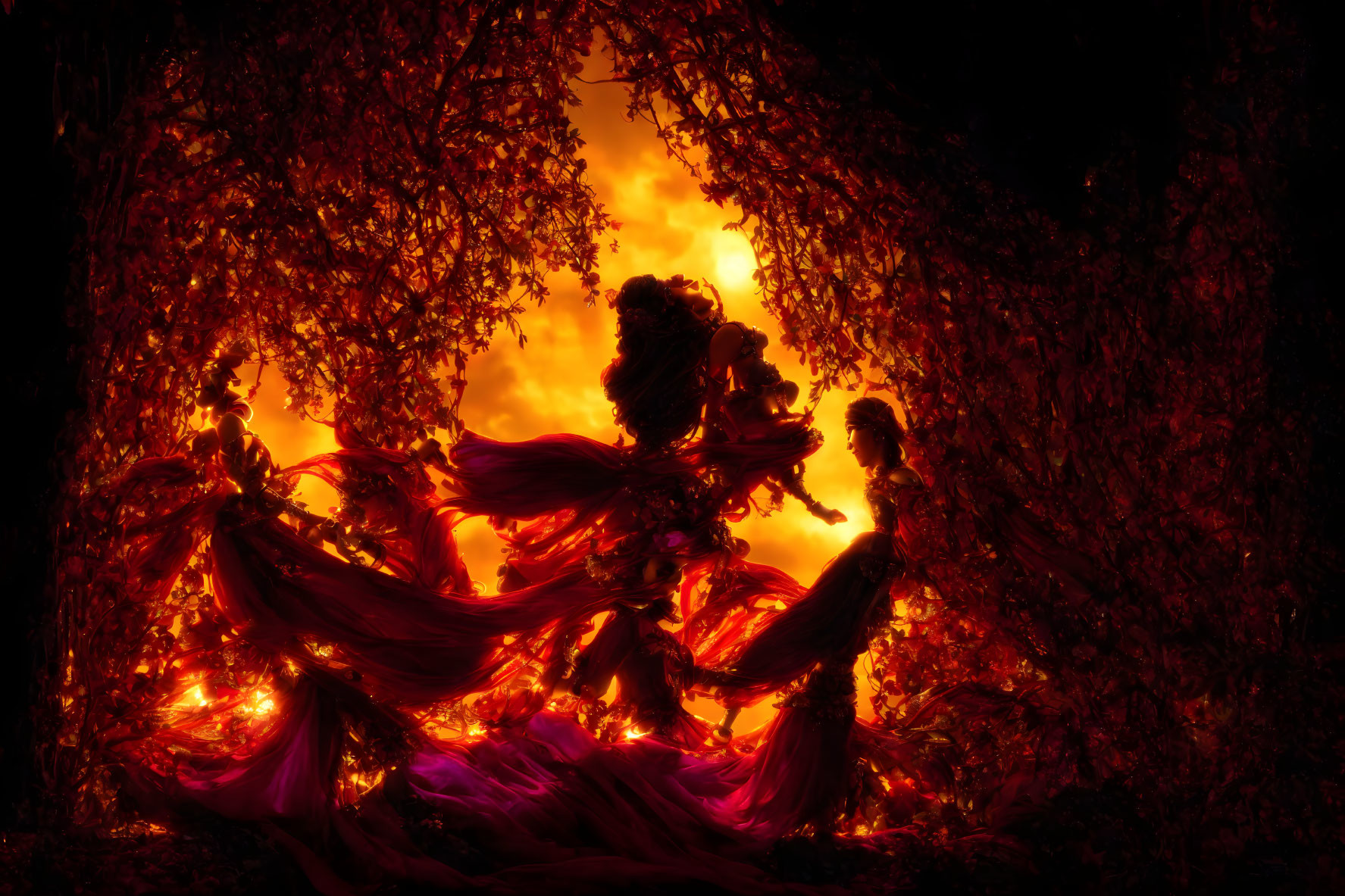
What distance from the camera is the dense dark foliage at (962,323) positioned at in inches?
106

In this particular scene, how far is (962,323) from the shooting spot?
2998 mm

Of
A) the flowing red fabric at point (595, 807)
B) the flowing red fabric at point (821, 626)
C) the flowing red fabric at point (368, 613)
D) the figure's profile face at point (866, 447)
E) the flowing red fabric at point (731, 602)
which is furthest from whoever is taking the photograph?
the flowing red fabric at point (731, 602)

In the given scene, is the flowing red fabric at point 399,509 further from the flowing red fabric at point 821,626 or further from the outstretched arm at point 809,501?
the outstretched arm at point 809,501

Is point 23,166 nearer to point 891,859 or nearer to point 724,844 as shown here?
point 724,844

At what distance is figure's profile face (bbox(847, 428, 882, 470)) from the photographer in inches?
123

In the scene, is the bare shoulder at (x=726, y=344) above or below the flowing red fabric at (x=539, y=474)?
above

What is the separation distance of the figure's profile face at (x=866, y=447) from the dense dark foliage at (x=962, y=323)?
0.46 feet

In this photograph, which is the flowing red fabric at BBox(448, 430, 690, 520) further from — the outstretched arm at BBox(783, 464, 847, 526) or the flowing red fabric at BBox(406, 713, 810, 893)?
the flowing red fabric at BBox(406, 713, 810, 893)

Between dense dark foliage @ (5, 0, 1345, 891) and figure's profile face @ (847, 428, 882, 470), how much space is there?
0.46ft

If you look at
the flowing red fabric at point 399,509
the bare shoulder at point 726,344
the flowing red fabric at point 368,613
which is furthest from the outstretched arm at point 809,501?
the flowing red fabric at point 399,509

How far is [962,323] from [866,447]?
475mm

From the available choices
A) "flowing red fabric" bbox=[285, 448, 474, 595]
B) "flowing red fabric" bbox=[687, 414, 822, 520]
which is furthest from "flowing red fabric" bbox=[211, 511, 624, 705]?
"flowing red fabric" bbox=[687, 414, 822, 520]

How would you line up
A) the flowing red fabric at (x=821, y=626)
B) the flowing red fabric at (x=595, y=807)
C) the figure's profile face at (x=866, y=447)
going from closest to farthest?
1. the flowing red fabric at (x=595, y=807)
2. the flowing red fabric at (x=821, y=626)
3. the figure's profile face at (x=866, y=447)

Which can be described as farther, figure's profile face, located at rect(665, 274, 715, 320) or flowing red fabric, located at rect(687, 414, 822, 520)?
figure's profile face, located at rect(665, 274, 715, 320)
